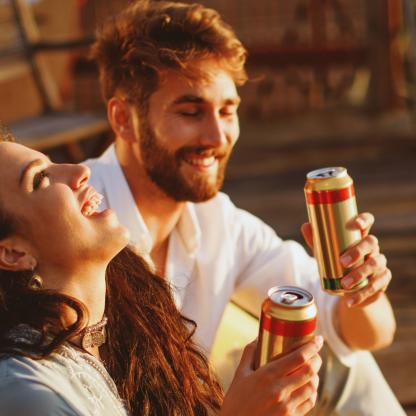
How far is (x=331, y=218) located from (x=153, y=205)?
2.58ft

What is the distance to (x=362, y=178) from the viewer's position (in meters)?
4.85

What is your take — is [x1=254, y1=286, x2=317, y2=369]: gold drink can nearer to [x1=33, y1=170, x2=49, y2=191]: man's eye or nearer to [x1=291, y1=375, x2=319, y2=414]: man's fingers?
[x1=291, y1=375, x2=319, y2=414]: man's fingers

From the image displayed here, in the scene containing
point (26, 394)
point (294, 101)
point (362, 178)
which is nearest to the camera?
point (26, 394)

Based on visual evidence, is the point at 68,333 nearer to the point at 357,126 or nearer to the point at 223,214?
the point at 223,214

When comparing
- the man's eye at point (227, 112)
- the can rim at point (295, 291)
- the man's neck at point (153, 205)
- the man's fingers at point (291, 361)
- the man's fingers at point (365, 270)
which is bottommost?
the man's neck at point (153, 205)

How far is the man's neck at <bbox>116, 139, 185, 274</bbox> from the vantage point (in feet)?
7.64

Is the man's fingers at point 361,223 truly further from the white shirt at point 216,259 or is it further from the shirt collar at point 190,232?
the shirt collar at point 190,232

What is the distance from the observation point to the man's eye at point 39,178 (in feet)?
4.88

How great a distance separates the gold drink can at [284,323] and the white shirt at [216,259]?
0.87 metres

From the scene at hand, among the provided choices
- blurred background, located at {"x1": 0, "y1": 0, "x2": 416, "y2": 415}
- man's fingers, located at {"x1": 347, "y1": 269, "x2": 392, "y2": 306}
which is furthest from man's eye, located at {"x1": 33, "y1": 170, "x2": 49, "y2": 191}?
blurred background, located at {"x1": 0, "y1": 0, "x2": 416, "y2": 415}

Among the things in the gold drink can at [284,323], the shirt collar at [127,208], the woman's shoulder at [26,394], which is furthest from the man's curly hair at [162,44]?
the woman's shoulder at [26,394]

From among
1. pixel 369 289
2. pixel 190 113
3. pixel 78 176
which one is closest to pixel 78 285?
pixel 78 176

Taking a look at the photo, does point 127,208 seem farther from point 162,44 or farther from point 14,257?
point 14,257

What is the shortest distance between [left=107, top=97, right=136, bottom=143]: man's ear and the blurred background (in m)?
1.05
